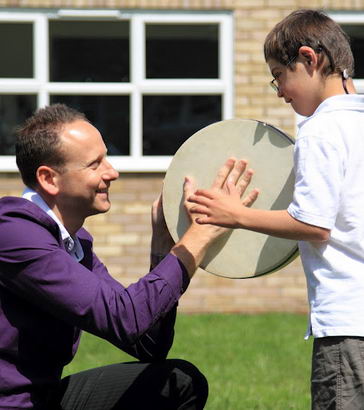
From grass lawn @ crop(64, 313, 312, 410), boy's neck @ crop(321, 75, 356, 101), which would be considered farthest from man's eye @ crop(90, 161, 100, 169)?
grass lawn @ crop(64, 313, 312, 410)

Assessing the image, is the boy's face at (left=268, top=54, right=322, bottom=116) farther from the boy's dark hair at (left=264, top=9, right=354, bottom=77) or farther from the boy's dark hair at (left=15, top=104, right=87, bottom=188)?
the boy's dark hair at (left=15, top=104, right=87, bottom=188)

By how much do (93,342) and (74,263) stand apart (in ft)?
14.0

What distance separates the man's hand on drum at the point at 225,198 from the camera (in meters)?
3.36

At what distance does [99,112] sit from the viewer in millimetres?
9477

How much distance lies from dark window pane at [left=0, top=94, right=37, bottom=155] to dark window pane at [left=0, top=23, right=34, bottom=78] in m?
0.20

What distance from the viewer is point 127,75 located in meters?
9.45

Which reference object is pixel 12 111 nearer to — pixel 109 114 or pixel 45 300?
pixel 109 114

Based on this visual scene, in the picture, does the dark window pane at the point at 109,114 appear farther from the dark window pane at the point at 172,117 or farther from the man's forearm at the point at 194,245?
the man's forearm at the point at 194,245

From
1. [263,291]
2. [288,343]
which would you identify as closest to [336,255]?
[288,343]

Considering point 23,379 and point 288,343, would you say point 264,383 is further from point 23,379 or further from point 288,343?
point 23,379

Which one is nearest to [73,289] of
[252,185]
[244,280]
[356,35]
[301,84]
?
[252,185]

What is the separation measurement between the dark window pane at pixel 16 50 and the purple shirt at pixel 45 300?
6184mm

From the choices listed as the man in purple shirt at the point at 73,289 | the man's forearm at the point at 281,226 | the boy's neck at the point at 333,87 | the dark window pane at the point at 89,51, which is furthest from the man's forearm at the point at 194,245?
the dark window pane at the point at 89,51

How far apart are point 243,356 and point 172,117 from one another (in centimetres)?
316
